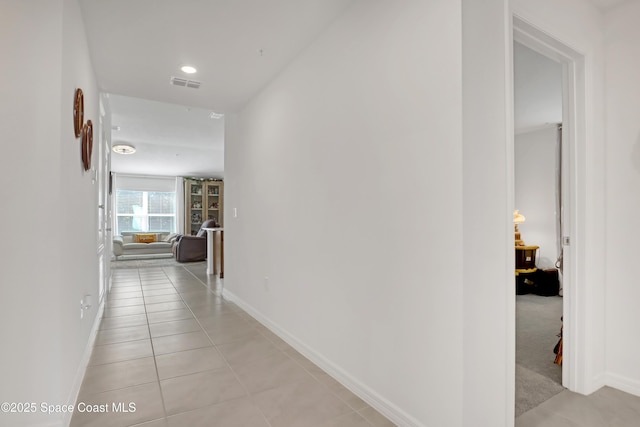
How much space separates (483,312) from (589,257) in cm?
113

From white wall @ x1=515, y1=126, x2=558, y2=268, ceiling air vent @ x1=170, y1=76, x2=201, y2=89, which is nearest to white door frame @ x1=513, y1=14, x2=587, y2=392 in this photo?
ceiling air vent @ x1=170, y1=76, x2=201, y2=89

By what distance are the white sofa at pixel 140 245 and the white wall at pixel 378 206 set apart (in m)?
7.15

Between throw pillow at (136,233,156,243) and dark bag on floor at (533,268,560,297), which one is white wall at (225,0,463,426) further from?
throw pillow at (136,233,156,243)

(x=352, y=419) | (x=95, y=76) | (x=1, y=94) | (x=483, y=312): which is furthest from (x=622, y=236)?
(x=95, y=76)

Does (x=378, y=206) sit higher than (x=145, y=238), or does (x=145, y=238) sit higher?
(x=378, y=206)

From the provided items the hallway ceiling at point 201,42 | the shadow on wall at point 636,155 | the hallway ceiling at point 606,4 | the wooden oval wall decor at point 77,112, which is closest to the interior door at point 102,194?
the hallway ceiling at point 201,42

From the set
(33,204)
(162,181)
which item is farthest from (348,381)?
(162,181)

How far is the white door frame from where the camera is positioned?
2066 mm

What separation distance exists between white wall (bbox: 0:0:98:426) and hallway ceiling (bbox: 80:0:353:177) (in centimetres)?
72

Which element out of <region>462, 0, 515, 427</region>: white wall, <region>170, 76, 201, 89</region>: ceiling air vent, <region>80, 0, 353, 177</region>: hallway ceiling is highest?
<region>80, 0, 353, 177</region>: hallway ceiling

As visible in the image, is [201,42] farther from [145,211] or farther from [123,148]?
[145,211]

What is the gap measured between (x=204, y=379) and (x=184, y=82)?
2668 millimetres

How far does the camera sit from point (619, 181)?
2.16 m

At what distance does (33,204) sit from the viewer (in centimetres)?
158
